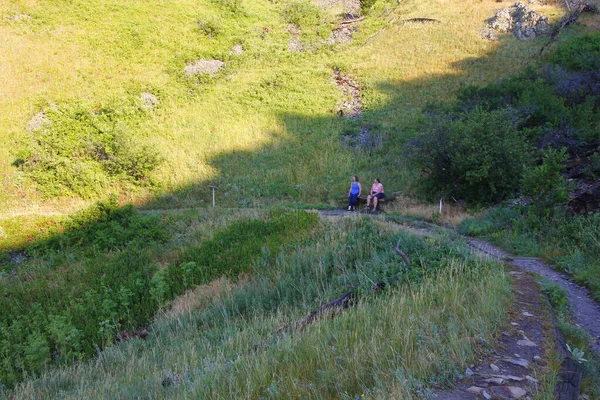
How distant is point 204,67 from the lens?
36.6 m

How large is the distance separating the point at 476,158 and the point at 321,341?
12616 mm

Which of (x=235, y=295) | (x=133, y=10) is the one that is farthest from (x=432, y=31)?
(x=235, y=295)

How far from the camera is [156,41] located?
38.4m

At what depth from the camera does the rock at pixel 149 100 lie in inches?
1175

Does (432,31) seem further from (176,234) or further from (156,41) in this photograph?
(176,234)

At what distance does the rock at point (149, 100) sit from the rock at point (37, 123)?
5.98m

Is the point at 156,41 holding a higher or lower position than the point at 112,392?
higher

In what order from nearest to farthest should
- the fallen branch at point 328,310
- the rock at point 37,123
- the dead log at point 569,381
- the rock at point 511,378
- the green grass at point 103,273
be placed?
the dead log at point 569,381, the rock at point 511,378, the fallen branch at point 328,310, the green grass at point 103,273, the rock at point 37,123

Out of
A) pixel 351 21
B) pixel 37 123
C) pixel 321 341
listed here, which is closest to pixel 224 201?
pixel 37 123

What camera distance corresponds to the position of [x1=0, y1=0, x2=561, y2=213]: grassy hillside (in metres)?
21.9

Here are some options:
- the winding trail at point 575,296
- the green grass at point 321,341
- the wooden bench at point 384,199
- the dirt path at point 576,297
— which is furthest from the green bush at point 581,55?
the green grass at point 321,341

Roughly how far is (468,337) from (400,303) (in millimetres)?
1040

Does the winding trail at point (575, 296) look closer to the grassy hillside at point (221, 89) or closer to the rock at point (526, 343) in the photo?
the rock at point (526, 343)

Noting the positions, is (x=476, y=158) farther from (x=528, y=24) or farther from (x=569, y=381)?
(x=528, y=24)
